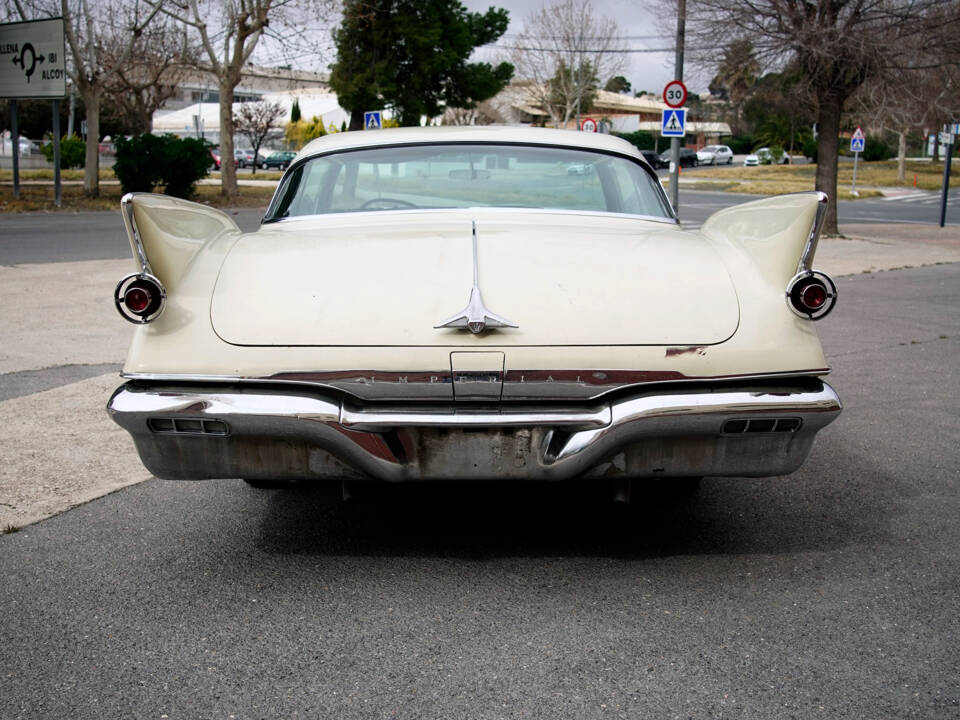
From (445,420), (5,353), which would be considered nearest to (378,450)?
(445,420)

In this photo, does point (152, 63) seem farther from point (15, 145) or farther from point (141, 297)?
point (141, 297)

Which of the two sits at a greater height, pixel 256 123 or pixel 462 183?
pixel 256 123

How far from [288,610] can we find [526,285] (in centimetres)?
125

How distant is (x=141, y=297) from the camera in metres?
3.35

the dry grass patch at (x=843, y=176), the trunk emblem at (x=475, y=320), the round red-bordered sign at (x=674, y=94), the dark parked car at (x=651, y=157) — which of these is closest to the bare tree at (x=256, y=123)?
the dry grass patch at (x=843, y=176)

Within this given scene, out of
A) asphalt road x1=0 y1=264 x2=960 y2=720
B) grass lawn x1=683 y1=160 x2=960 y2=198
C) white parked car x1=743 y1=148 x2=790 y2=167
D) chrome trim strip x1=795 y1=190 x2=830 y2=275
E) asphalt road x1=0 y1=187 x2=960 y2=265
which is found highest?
white parked car x1=743 y1=148 x2=790 y2=167

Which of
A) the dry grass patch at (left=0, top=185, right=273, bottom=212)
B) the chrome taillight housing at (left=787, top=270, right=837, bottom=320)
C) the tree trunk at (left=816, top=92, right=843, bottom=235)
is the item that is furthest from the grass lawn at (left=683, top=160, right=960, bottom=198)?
the chrome taillight housing at (left=787, top=270, right=837, bottom=320)

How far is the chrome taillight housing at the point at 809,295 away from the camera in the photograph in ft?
11.1

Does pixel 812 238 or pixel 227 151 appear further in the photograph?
pixel 227 151

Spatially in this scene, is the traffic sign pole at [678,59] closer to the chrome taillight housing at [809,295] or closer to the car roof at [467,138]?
the car roof at [467,138]

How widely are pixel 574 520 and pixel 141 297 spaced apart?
184 centimetres

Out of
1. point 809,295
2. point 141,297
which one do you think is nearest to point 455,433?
point 141,297

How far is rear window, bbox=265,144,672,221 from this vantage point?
4.51 m

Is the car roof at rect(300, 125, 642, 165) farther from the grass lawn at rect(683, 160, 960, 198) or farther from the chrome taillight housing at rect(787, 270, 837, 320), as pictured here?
the grass lawn at rect(683, 160, 960, 198)
